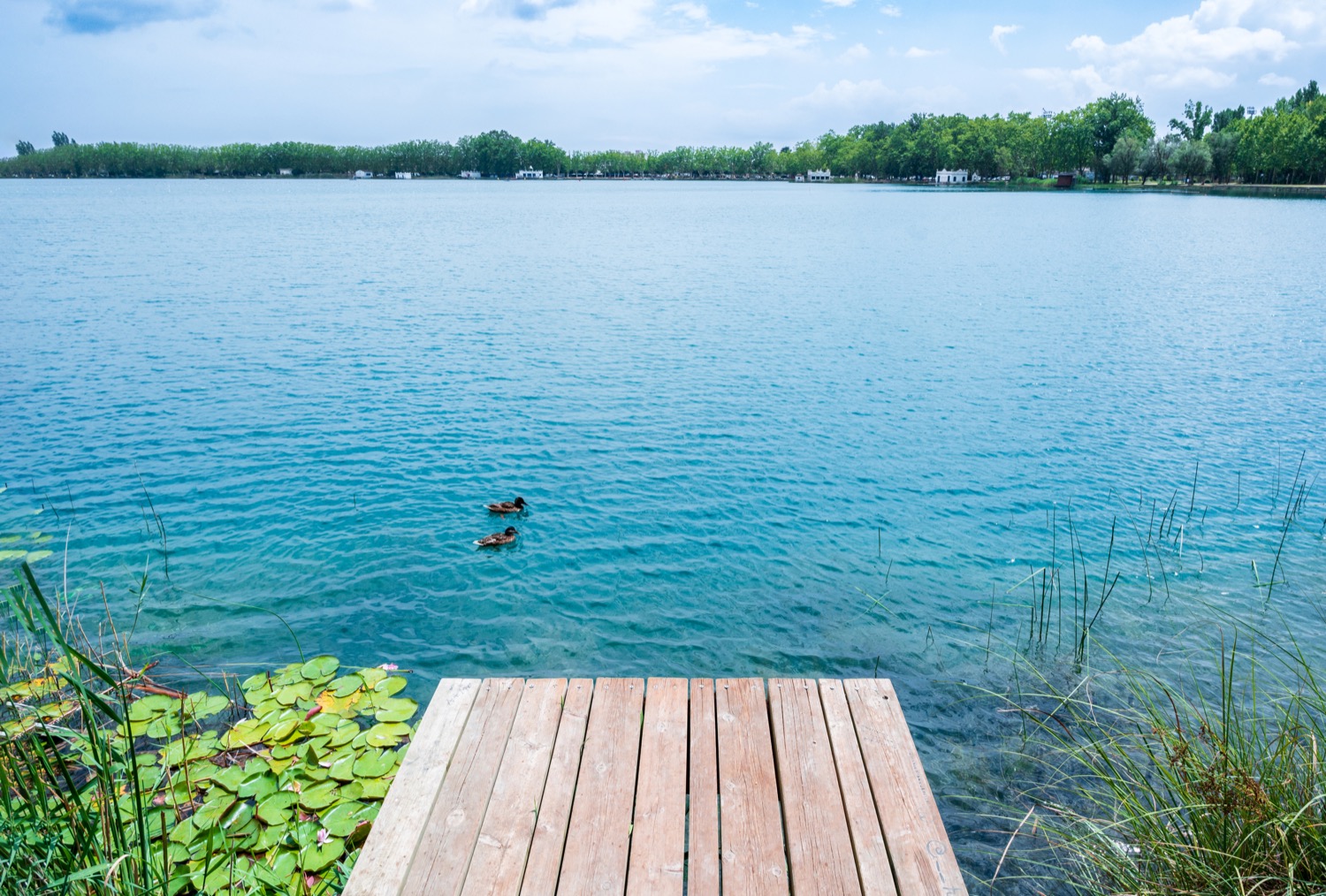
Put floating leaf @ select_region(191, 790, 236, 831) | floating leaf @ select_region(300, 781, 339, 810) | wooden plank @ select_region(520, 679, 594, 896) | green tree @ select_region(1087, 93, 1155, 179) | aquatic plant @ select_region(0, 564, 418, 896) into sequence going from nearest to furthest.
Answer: aquatic plant @ select_region(0, 564, 418, 896)
wooden plank @ select_region(520, 679, 594, 896)
floating leaf @ select_region(191, 790, 236, 831)
floating leaf @ select_region(300, 781, 339, 810)
green tree @ select_region(1087, 93, 1155, 179)

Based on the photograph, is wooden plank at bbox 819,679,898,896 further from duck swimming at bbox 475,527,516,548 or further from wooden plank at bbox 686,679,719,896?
duck swimming at bbox 475,527,516,548

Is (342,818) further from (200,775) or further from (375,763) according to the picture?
(200,775)

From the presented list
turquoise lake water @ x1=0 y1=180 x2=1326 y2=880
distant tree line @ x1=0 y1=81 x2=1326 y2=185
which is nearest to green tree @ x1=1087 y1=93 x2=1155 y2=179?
distant tree line @ x1=0 y1=81 x2=1326 y2=185

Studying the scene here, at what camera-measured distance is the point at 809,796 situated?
4.01 m

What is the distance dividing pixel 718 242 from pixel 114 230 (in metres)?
41.3

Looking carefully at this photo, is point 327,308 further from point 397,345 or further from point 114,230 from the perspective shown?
point 114,230

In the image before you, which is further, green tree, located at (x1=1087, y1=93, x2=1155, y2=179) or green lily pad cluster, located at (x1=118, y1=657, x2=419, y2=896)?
green tree, located at (x1=1087, y1=93, x2=1155, y2=179)

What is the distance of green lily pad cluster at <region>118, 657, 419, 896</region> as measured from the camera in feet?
16.1

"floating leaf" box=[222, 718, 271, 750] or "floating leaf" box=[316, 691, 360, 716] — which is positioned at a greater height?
"floating leaf" box=[222, 718, 271, 750]

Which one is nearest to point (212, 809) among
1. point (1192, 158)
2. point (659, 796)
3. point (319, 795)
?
point (319, 795)

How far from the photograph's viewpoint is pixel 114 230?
5309 centimetres

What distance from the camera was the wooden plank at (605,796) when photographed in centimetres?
353

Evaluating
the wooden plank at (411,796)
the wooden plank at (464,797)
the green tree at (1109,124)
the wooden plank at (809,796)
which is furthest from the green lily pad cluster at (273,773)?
the green tree at (1109,124)

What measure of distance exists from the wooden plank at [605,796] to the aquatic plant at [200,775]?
5.25ft
